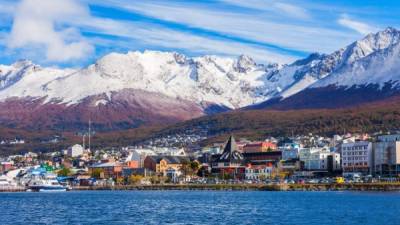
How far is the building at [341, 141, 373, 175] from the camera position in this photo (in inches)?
4722

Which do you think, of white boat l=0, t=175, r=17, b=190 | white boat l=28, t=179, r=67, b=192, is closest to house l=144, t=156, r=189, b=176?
white boat l=28, t=179, r=67, b=192

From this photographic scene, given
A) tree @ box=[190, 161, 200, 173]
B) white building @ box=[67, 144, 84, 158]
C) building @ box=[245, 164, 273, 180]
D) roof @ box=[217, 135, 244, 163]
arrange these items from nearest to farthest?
building @ box=[245, 164, 273, 180]
tree @ box=[190, 161, 200, 173]
roof @ box=[217, 135, 244, 163]
white building @ box=[67, 144, 84, 158]

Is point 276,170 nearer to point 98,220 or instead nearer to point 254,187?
point 254,187

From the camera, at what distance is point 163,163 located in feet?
441

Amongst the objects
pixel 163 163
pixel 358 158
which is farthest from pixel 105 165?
pixel 358 158

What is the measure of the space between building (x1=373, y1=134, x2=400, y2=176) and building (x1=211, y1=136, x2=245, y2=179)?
20.6 m

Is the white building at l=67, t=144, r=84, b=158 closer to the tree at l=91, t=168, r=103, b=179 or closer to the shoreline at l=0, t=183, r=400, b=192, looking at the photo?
the tree at l=91, t=168, r=103, b=179

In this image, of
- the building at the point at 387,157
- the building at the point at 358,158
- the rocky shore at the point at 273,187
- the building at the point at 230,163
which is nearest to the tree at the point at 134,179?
the rocky shore at the point at 273,187

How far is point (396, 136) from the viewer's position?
4825 inches

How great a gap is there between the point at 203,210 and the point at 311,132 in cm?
13655

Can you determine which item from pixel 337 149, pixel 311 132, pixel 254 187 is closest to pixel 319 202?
pixel 254 187

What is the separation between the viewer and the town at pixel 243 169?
116000 millimetres

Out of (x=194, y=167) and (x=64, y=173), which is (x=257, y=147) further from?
(x=64, y=173)

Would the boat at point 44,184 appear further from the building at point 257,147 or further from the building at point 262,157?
the building at point 257,147
